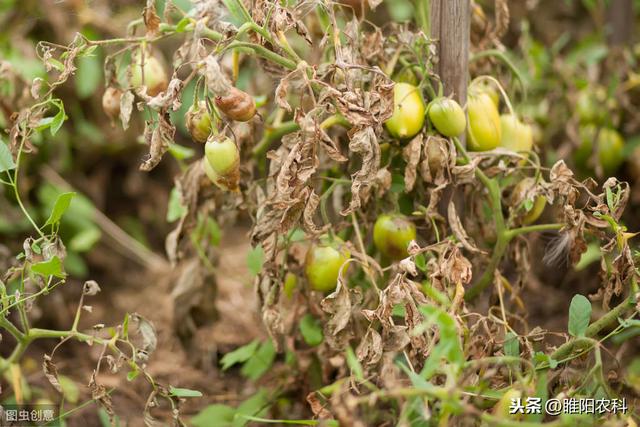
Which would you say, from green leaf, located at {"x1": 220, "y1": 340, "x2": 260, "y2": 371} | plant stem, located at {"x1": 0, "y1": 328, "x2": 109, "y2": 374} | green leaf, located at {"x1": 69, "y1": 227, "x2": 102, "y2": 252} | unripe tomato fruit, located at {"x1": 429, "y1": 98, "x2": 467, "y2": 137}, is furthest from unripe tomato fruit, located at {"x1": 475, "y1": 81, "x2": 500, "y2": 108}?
green leaf, located at {"x1": 69, "y1": 227, "x2": 102, "y2": 252}

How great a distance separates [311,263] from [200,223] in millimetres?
371

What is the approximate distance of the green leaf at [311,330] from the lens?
1.33 m

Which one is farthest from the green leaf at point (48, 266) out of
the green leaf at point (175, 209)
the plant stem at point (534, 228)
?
the plant stem at point (534, 228)

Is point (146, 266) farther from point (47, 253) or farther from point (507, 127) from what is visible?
point (507, 127)

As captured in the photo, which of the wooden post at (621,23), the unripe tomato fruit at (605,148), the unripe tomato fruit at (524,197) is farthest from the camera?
the wooden post at (621,23)

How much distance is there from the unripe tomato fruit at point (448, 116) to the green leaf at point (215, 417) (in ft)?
2.16

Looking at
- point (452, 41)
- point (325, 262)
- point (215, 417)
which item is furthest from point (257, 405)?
point (452, 41)

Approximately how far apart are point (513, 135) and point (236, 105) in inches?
20.7

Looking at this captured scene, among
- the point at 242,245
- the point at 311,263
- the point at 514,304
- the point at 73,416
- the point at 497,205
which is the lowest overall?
the point at 242,245

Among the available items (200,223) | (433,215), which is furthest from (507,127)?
(200,223)

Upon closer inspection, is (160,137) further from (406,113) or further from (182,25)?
(406,113)

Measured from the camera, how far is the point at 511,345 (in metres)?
1.06

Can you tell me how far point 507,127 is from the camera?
4.22 ft

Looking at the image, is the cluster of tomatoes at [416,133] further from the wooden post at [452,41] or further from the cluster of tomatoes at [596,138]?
the cluster of tomatoes at [596,138]
